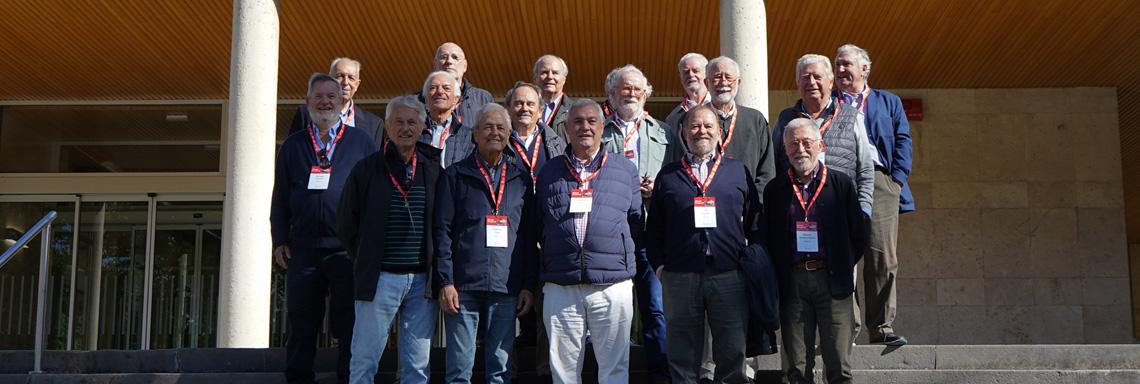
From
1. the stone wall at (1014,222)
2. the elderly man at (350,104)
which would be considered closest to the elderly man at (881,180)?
the elderly man at (350,104)

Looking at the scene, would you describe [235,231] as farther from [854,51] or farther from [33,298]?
[33,298]

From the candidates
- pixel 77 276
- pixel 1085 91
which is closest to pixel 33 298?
pixel 77 276

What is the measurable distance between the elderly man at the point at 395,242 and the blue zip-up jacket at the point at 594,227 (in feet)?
1.83

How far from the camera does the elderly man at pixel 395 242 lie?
555cm

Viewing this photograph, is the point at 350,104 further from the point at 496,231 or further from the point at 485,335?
the point at 485,335

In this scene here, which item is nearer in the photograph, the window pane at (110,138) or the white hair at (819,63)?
the white hair at (819,63)

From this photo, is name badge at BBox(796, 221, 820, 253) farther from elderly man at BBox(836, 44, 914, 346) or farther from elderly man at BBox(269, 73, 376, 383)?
elderly man at BBox(269, 73, 376, 383)

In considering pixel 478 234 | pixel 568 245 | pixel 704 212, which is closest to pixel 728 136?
pixel 704 212

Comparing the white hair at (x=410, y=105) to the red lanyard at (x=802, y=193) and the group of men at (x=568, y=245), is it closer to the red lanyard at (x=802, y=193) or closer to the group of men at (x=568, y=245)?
the group of men at (x=568, y=245)

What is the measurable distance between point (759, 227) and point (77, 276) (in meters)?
10.1

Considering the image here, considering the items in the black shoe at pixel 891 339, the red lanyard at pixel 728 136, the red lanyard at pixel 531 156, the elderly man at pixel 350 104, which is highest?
the elderly man at pixel 350 104

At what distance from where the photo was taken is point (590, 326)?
5.53m

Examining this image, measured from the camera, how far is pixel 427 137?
6.55m

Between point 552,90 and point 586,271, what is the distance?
171 centimetres
